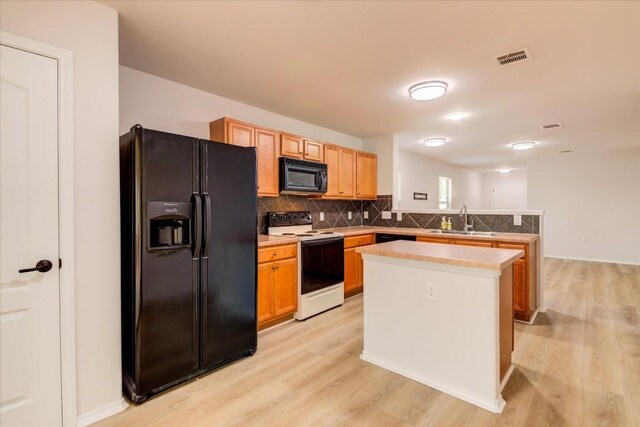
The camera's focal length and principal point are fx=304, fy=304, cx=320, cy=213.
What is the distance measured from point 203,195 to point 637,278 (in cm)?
701

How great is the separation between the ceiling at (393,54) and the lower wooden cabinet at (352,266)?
171cm

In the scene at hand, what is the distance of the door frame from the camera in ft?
5.57

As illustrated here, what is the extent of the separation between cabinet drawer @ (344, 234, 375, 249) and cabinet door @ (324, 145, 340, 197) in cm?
70

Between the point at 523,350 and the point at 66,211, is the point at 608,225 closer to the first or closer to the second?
the point at 523,350

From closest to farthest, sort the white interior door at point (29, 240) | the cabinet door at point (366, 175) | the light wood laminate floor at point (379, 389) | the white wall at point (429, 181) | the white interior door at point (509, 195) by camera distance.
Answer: the white interior door at point (29, 240)
the light wood laminate floor at point (379, 389)
the cabinet door at point (366, 175)
the white wall at point (429, 181)
the white interior door at point (509, 195)

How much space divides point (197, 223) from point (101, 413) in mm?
1265

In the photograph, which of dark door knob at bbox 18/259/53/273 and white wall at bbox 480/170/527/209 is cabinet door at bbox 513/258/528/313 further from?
white wall at bbox 480/170/527/209

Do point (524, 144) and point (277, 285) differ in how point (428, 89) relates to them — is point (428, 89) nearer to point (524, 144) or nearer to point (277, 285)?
point (277, 285)

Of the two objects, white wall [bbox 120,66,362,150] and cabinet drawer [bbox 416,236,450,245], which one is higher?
white wall [bbox 120,66,362,150]

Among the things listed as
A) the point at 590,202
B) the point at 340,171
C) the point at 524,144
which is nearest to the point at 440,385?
the point at 340,171

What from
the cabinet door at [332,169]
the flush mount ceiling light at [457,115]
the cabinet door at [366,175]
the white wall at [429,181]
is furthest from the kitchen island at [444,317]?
the white wall at [429,181]

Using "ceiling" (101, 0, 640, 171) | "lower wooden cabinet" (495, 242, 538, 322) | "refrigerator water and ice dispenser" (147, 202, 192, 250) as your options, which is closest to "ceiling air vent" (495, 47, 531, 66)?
"ceiling" (101, 0, 640, 171)

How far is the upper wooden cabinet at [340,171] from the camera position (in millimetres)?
4324

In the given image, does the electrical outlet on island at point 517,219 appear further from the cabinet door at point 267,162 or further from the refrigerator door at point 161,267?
the refrigerator door at point 161,267
